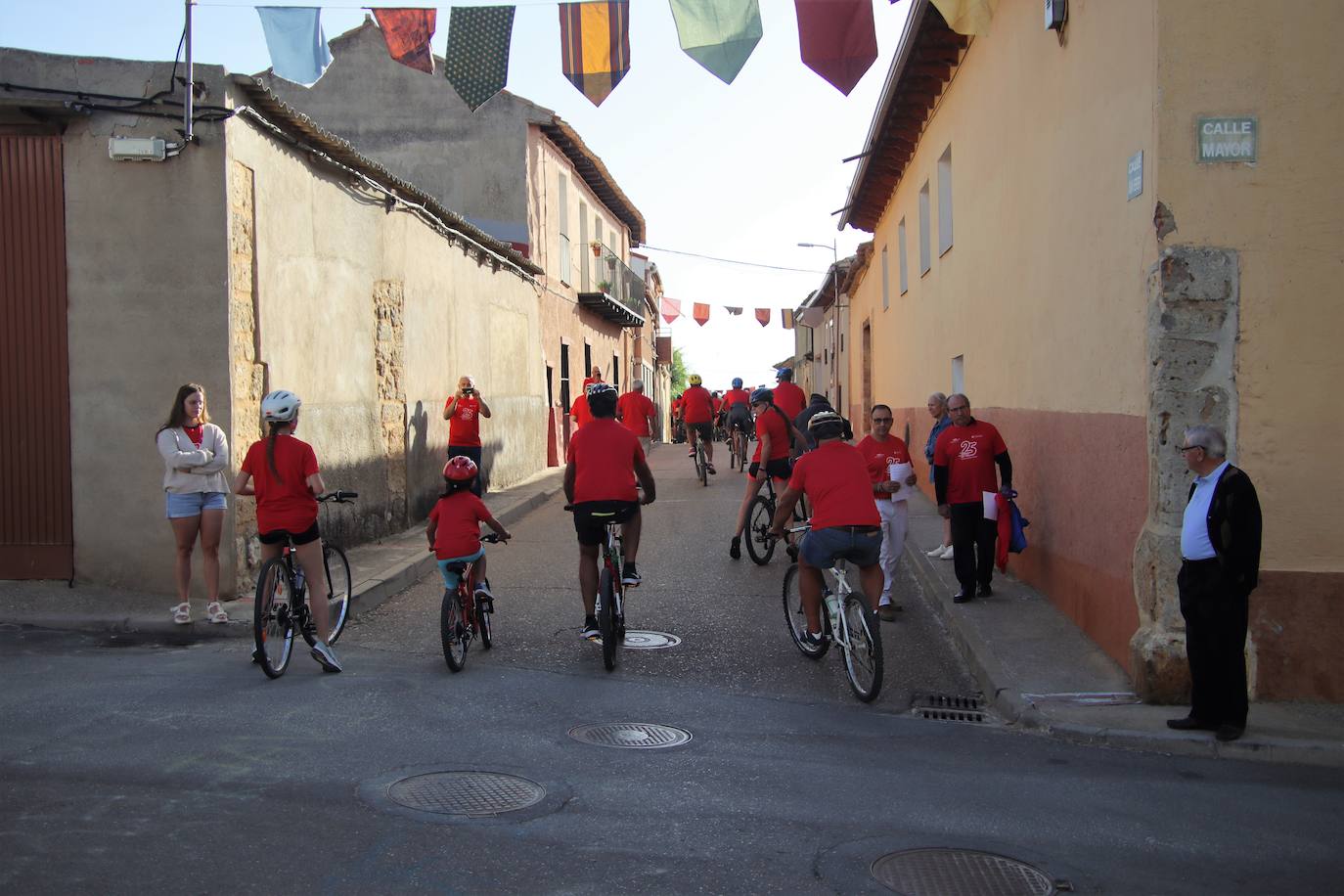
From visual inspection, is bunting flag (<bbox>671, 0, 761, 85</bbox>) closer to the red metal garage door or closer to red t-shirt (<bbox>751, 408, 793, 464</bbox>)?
red t-shirt (<bbox>751, 408, 793, 464</bbox>)

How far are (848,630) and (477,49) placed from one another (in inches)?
241

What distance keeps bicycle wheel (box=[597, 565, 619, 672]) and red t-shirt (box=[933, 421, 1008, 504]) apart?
307cm

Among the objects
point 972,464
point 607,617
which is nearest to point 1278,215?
point 972,464

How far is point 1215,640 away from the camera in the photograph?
584 centimetres

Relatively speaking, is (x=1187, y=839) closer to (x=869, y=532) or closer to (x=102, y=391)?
(x=869, y=532)

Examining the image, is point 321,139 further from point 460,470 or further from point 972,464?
point 972,464

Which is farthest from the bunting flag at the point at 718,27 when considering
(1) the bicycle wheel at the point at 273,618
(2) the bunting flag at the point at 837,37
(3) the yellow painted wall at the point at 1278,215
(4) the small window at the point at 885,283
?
(4) the small window at the point at 885,283

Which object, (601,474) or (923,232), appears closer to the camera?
(601,474)

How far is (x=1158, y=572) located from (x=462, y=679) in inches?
157

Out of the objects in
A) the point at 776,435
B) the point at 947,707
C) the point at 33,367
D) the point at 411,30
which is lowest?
the point at 947,707

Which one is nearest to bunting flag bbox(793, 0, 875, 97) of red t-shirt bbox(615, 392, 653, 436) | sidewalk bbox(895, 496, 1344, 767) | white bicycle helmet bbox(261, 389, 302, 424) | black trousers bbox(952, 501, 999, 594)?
black trousers bbox(952, 501, 999, 594)

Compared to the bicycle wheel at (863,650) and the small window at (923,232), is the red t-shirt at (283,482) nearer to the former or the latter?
the bicycle wheel at (863,650)

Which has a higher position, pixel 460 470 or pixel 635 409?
pixel 635 409

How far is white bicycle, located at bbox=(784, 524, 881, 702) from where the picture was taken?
6.62m
